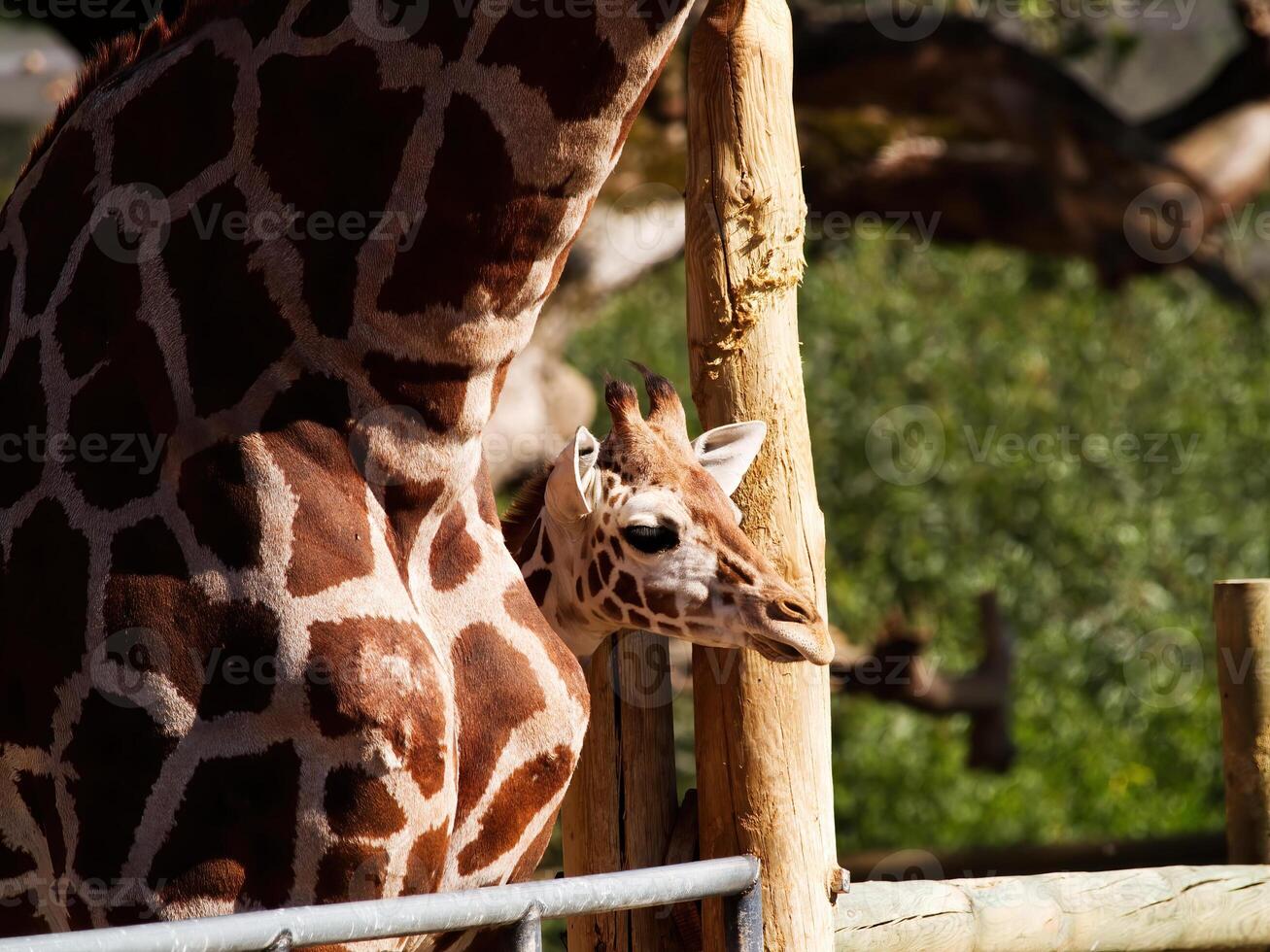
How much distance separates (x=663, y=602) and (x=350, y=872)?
0.69m

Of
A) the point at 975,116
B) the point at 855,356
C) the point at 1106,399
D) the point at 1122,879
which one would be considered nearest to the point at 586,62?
the point at 1122,879

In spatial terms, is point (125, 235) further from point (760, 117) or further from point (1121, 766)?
point (1121, 766)

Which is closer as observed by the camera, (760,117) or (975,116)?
(760,117)

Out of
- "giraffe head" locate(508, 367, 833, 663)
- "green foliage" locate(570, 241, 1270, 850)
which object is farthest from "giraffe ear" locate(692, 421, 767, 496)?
"green foliage" locate(570, 241, 1270, 850)

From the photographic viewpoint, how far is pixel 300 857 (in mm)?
1774

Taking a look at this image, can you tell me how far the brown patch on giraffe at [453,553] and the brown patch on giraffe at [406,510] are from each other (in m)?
0.06

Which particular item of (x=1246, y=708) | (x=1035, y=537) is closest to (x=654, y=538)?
(x=1246, y=708)

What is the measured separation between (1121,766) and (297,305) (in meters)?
7.86

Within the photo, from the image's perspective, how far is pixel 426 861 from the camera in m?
1.84

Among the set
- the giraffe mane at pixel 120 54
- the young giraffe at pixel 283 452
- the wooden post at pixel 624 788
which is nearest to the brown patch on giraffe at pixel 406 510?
the young giraffe at pixel 283 452

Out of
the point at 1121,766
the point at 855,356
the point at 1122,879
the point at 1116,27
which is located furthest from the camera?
the point at 855,356

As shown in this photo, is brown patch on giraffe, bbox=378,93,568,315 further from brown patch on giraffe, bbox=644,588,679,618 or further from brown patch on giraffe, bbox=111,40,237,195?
brown patch on giraffe, bbox=644,588,679,618

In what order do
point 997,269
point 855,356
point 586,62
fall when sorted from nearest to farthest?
point 586,62 < point 855,356 < point 997,269

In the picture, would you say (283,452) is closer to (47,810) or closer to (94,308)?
(94,308)
